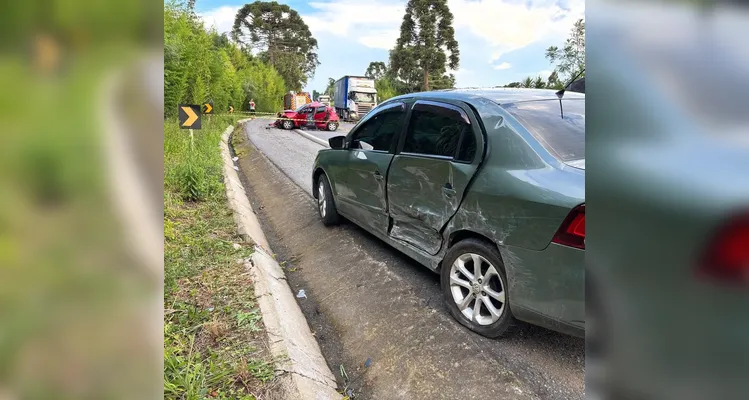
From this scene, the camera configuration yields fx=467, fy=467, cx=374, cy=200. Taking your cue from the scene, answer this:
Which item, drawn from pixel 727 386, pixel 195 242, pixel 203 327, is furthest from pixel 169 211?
pixel 727 386

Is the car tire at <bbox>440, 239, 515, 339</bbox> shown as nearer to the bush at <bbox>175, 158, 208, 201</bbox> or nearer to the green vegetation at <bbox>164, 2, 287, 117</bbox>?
the green vegetation at <bbox>164, 2, 287, 117</bbox>

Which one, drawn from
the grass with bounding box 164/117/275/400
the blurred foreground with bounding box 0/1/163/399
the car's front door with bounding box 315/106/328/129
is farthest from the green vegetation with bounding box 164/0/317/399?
the car's front door with bounding box 315/106/328/129

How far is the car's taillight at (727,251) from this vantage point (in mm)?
597

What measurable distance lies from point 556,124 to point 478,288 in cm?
125

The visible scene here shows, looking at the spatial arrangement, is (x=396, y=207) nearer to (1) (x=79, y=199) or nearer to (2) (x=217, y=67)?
(1) (x=79, y=199)

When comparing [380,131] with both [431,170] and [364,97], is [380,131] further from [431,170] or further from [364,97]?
[364,97]

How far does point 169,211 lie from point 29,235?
5729 mm

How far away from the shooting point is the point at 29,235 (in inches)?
23.0

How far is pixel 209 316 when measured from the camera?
3418mm

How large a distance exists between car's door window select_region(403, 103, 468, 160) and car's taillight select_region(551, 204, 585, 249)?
92 cm

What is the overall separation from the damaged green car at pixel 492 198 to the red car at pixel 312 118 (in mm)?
23715

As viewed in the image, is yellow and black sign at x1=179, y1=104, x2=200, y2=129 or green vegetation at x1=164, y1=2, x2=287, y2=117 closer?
yellow and black sign at x1=179, y1=104, x2=200, y2=129

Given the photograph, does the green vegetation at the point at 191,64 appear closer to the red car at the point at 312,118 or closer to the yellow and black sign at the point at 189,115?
the yellow and black sign at the point at 189,115

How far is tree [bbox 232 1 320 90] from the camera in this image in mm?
43591
